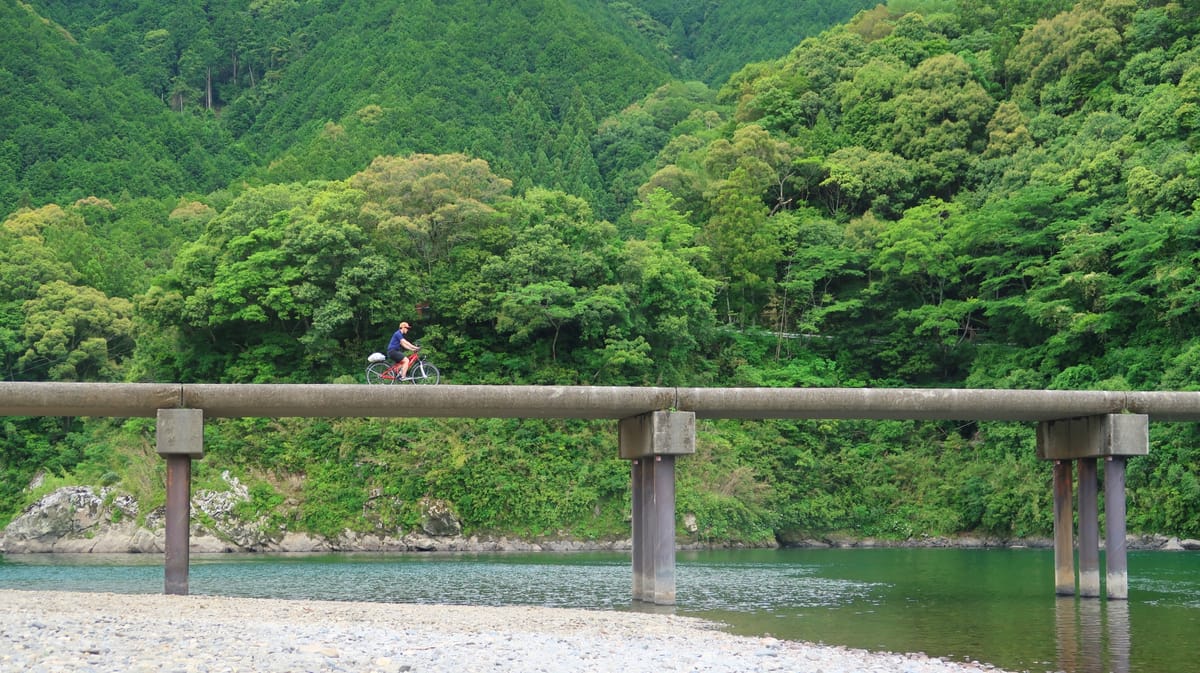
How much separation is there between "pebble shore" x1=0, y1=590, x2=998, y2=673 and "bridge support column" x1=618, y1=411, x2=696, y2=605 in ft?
8.93

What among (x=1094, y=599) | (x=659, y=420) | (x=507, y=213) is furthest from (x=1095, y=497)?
(x=507, y=213)

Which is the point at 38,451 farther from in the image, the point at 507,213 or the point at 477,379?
the point at 507,213

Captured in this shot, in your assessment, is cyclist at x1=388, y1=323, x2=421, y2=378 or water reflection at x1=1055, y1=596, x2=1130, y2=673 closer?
water reflection at x1=1055, y1=596, x2=1130, y2=673

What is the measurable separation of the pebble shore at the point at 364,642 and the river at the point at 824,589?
2.61m

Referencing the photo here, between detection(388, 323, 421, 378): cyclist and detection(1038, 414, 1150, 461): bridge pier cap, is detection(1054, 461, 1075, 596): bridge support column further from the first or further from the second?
detection(388, 323, 421, 378): cyclist

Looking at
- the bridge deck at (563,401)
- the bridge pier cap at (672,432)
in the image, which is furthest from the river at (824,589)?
the bridge deck at (563,401)

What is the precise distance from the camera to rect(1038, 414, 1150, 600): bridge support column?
94.0ft

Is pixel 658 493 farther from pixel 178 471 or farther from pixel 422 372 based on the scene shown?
pixel 178 471

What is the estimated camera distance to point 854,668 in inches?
711

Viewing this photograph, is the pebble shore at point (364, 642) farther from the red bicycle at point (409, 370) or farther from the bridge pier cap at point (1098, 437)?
the bridge pier cap at point (1098, 437)

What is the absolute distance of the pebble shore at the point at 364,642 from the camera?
14.5 meters

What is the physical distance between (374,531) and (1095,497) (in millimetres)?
29086

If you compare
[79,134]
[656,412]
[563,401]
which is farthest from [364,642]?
[79,134]

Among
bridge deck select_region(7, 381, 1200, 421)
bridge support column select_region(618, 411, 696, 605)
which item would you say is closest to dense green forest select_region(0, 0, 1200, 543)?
bridge deck select_region(7, 381, 1200, 421)
